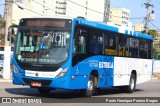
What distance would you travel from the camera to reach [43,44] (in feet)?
52.5

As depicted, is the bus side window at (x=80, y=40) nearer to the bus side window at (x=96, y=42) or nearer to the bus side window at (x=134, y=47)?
the bus side window at (x=96, y=42)

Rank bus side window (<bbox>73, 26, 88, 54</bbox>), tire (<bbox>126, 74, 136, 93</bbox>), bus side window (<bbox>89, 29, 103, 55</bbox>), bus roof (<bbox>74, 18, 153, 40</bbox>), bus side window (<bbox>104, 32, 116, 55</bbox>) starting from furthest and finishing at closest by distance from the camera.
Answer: tire (<bbox>126, 74, 136, 93</bbox>) → bus side window (<bbox>104, 32, 116, 55</bbox>) → bus side window (<bbox>89, 29, 103, 55</bbox>) → bus roof (<bbox>74, 18, 153, 40</bbox>) → bus side window (<bbox>73, 26, 88, 54</bbox>)

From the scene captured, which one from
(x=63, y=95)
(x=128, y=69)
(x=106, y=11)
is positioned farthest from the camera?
(x=106, y=11)

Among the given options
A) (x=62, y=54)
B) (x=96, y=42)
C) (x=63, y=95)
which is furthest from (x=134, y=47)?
(x=62, y=54)

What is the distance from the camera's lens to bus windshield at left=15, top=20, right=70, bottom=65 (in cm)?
1582

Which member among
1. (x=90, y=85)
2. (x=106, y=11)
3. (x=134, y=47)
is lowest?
(x=90, y=85)

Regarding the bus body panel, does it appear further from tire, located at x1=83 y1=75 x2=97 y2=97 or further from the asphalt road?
tire, located at x1=83 y1=75 x2=97 y2=97

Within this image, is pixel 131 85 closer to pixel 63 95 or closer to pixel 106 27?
pixel 106 27

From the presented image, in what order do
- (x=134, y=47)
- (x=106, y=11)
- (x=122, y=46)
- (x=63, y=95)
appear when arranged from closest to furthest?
(x=63, y=95) → (x=122, y=46) → (x=134, y=47) → (x=106, y=11)

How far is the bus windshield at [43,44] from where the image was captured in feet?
51.9

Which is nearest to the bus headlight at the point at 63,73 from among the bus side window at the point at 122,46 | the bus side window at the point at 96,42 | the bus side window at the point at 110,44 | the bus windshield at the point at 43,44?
the bus windshield at the point at 43,44

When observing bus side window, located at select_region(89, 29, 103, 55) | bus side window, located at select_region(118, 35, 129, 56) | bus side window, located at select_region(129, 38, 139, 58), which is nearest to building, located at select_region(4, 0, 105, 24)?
bus side window, located at select_region(129, 38, 139, 58)

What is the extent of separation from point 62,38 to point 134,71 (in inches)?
311

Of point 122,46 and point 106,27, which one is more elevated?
point 106,27
